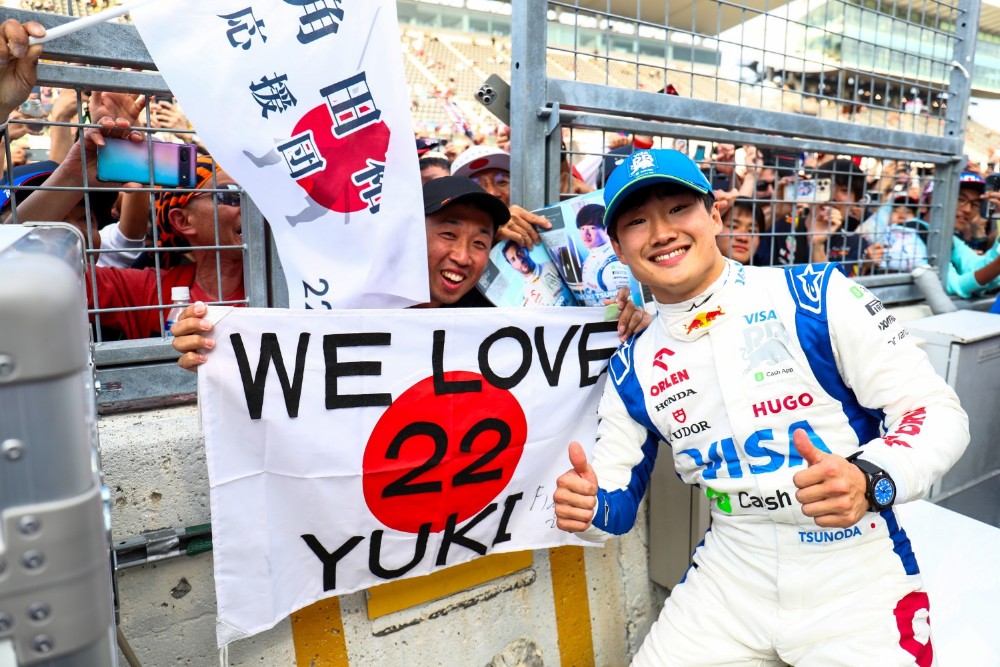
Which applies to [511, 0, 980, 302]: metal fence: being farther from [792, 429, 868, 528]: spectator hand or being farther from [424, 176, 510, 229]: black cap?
[792, 429, 868, 528]: spectator hand

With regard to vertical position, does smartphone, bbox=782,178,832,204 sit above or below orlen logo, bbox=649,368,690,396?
above

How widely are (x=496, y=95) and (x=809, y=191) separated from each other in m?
1.95

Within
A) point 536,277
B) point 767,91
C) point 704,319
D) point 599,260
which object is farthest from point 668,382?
point 767,91

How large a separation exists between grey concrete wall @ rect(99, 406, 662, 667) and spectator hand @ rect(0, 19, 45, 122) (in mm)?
887

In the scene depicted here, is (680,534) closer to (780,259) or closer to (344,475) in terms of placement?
(344,475)

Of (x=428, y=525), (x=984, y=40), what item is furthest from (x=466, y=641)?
(x=984, y=40)

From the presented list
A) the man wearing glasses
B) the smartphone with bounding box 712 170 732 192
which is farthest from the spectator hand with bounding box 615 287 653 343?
the smartphone with bounding box 712 170 732 192

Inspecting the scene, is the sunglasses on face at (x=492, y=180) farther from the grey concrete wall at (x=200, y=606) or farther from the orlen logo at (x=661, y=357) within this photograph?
the grey concrete wall at (x=200, y=606)

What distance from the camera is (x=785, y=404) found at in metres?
1.88

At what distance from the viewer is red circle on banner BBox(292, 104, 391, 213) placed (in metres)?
1.93

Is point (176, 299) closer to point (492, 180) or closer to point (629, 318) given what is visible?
point (629, 318)

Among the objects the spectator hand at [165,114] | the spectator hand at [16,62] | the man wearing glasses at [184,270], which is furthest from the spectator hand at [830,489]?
the spectator hand at [165,114]

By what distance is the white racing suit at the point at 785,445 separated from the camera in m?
1.79

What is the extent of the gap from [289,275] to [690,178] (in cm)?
118
